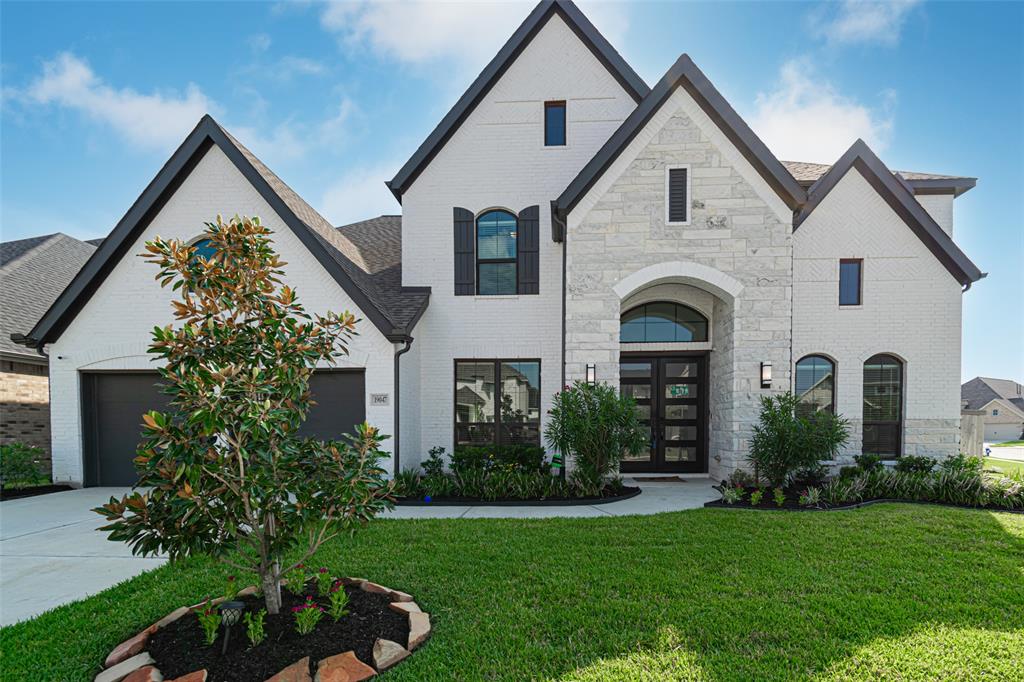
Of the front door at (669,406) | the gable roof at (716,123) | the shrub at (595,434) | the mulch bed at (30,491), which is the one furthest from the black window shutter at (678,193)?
the mulch bed at (30,491)

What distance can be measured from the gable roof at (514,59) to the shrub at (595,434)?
261 inches

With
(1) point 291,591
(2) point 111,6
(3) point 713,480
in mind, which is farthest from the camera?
(3) point 713,480

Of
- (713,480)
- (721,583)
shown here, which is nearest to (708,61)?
(713,480)

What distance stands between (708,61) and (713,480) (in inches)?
343

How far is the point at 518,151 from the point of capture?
35.5 feet

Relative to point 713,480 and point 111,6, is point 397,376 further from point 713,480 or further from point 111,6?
point 111,6

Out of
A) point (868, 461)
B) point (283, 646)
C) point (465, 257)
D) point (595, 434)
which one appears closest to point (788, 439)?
point (868, 461)

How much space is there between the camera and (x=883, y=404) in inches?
407

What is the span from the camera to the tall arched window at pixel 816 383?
10305mm

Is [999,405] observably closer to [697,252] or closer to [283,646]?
[697,252]

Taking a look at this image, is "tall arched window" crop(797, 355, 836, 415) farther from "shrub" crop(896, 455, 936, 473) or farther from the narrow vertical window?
the narrow vertical window

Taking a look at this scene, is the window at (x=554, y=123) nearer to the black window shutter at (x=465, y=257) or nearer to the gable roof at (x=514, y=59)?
the gable roof at (x=514, y=59)

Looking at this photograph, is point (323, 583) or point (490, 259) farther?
point (490, 259)

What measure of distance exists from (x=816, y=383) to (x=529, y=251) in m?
7.07
